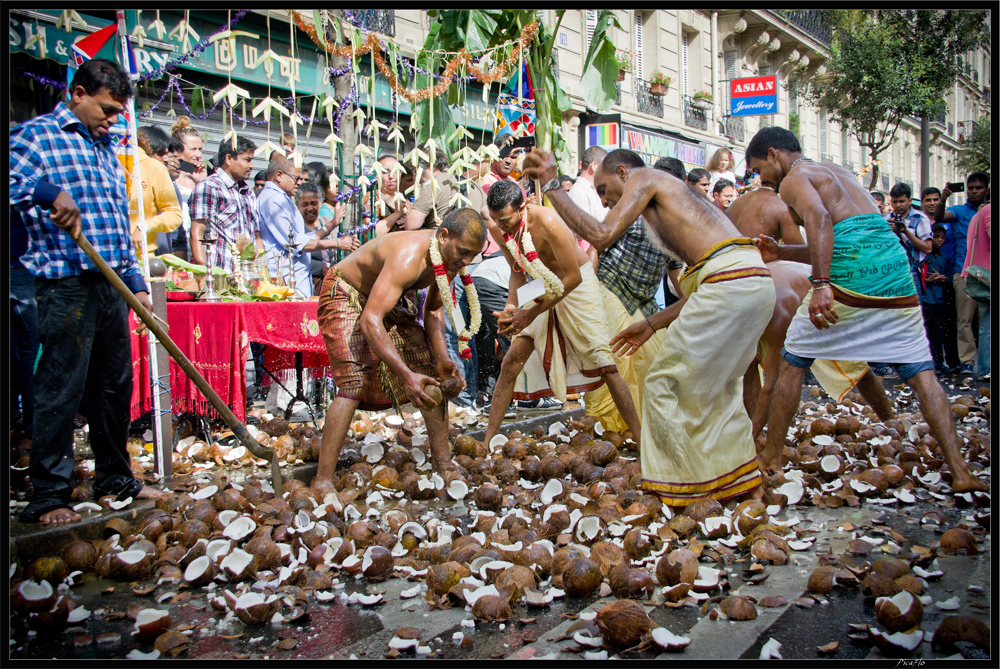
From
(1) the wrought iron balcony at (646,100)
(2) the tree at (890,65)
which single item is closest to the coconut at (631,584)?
(2) the tree at (890,65)

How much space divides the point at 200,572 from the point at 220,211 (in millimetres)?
3533

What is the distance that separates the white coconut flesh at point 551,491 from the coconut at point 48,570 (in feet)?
6.54

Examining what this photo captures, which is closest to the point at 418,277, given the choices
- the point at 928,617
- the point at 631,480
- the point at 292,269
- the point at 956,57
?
the point at 631,480

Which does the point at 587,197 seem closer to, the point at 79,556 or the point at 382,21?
the point at 79,556

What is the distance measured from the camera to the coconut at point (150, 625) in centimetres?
221

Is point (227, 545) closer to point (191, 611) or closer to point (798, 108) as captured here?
point (191, 611)

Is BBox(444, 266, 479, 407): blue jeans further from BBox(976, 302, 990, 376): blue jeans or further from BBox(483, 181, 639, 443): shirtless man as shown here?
BBox(976, 302, 990, 376): blue jeans

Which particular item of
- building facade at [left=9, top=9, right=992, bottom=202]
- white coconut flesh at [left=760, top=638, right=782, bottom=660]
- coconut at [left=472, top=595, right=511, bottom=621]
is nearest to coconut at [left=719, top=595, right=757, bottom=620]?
white coconut flesh at [left=760, top=638, right=782, bottom=660]

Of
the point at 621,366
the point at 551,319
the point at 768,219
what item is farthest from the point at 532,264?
the point at 768,219

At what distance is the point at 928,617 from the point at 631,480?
5.38ft

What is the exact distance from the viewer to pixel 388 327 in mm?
4160

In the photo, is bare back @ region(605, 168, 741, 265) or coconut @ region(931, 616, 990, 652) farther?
bare back @ region(605, 168, 741, 265)

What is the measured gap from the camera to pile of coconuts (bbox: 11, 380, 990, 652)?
97.1 inches

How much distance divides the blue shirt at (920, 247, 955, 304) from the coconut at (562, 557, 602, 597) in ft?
24.7
